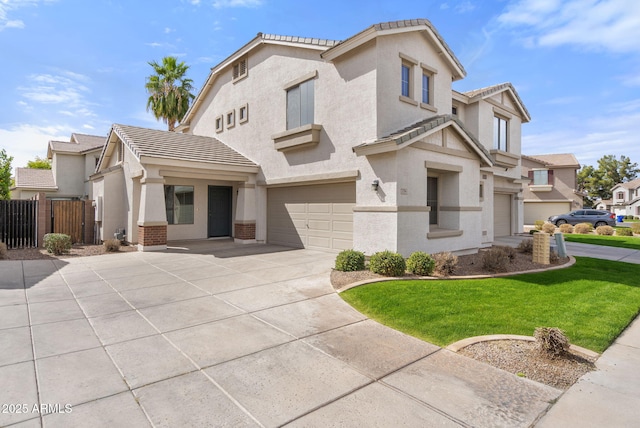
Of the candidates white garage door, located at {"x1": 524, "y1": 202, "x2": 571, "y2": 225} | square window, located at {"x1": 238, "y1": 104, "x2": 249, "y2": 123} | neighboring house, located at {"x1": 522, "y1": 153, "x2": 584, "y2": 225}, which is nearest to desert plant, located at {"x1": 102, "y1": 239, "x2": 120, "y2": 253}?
square window, located at {"x1": 238, "y1": 104, "x2": 249, "y2": 123}

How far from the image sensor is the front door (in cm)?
1717

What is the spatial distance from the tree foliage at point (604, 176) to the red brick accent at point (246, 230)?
6425cm

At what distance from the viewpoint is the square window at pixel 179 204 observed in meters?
16.1

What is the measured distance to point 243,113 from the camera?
16.9 m

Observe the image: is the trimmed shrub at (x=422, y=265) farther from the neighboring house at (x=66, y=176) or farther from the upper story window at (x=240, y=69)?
the neighboring house at (x=66, y=176)

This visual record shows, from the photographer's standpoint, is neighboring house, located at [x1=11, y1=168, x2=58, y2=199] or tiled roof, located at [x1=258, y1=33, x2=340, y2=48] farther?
neighboring house, located at [x1=11, y1=168, x2=58, y2=199]

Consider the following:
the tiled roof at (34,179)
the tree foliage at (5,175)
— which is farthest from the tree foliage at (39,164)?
the tree foliage at (5,175)

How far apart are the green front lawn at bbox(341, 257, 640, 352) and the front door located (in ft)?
38.7

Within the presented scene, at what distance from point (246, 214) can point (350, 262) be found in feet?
25.5

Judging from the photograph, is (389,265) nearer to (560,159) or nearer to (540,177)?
(540,177)

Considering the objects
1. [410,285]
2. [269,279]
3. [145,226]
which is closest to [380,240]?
[410,285]

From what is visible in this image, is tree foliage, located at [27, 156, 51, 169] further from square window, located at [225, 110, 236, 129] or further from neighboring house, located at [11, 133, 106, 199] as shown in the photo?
square window, located at [225, 110, 236, 129]

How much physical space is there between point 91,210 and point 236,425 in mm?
16284

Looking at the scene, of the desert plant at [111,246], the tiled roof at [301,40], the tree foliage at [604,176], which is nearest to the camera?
the tiled roof at [301,40]
